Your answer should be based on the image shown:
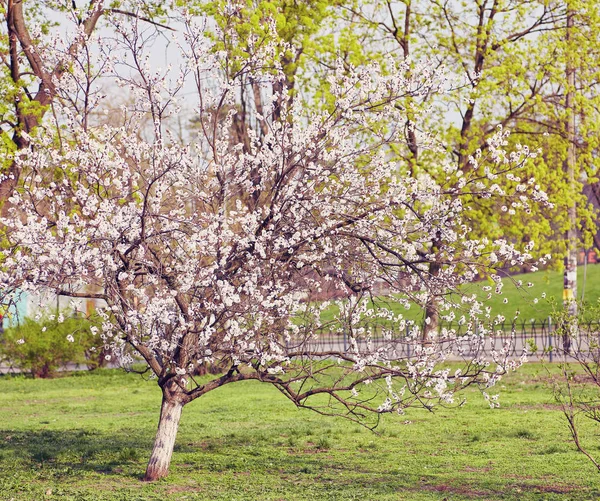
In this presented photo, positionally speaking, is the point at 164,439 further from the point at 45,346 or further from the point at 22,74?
the point at 45,346

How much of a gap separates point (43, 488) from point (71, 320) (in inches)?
553

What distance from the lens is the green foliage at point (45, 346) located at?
70.0ft

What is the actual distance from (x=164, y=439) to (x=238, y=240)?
91.7 inches

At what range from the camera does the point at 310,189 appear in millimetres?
8680

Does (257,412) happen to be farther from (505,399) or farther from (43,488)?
(43,488)

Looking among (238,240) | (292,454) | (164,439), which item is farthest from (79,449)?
(238,240)

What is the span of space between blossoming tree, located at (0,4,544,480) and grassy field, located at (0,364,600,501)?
2.78ft

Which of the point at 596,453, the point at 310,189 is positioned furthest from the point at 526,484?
the point at 310,189

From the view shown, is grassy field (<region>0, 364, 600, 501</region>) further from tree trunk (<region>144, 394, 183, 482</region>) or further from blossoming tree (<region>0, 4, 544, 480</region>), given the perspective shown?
blossoming tree (<region>0, 4, 544, 480</region>)

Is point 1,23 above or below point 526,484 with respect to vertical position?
above

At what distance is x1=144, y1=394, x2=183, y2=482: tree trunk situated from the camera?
29.0 feet

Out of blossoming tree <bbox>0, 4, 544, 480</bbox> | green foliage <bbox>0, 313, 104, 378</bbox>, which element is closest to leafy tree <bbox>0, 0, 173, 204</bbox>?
blossoming tree <bbox>0, 4, 544, 480</bbox>

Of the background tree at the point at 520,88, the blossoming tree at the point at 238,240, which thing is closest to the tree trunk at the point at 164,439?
the blossoming tree at the point at 238,240

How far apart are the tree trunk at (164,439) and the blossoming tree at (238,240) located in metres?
0.01
